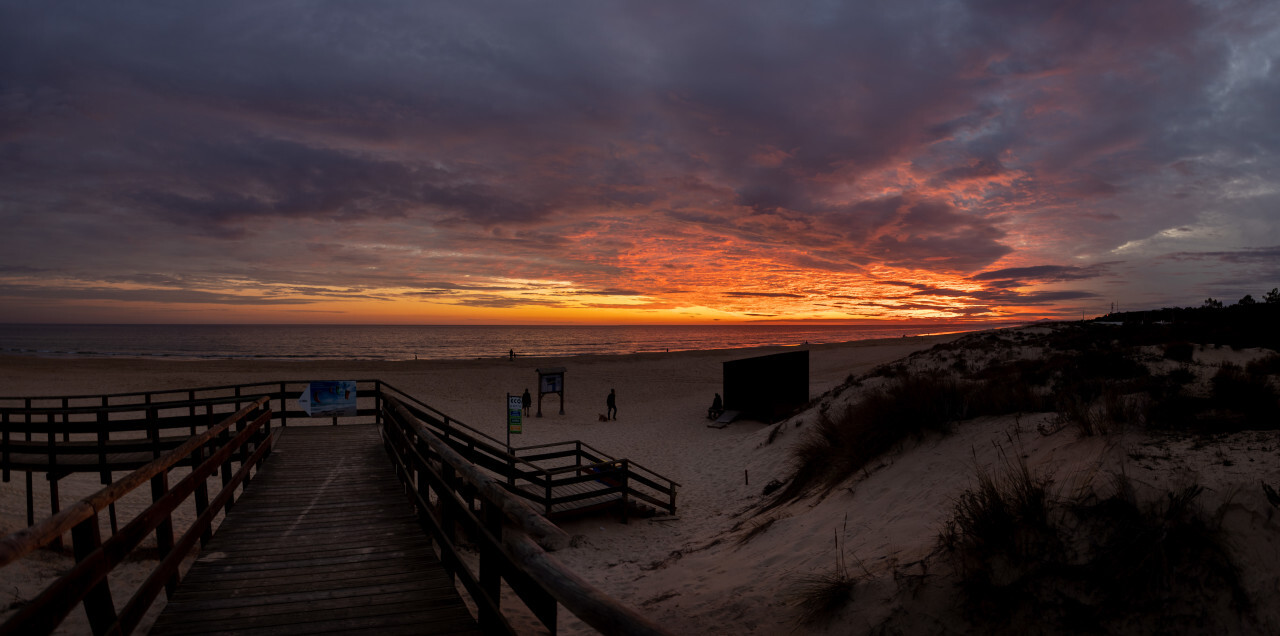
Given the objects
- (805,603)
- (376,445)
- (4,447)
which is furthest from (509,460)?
(4,447)

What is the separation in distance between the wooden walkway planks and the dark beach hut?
16.8 m

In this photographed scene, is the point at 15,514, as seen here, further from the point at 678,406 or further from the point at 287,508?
the point at 678,406

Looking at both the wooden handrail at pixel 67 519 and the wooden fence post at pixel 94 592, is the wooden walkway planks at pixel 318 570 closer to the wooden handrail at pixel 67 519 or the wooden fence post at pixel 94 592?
the wooden fence post at pixel 94 592

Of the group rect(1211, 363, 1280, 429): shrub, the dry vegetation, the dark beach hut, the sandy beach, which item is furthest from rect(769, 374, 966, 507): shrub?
the dark beach hut

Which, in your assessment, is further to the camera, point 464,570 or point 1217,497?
point 1217,497

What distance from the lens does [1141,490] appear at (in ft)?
14.6

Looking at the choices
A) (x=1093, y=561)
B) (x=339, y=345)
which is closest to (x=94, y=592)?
(x=1093, y=561)

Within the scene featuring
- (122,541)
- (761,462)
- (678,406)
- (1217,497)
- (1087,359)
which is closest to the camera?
(122,541)

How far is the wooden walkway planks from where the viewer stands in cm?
375

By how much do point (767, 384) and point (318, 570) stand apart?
19.5 metres

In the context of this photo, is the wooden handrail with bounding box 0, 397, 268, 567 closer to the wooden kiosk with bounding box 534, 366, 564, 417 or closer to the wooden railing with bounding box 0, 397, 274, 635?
the wooden railing with bounding box 0, 397, 274, 635

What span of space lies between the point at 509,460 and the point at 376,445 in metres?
2.54

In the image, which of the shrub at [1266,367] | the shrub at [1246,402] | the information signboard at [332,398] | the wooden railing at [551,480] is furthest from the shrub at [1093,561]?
the information signboard at [332,398]

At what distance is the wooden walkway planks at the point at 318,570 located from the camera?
375 cm
